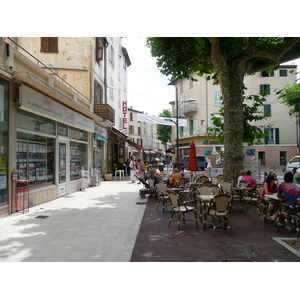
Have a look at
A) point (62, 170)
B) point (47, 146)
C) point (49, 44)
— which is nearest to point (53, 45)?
point (49, 44)

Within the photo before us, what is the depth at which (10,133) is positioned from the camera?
7312mm

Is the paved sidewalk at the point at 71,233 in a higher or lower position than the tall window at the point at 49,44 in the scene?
lower

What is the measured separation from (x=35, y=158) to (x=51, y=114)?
172 centimetres

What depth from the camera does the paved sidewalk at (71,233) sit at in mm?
4410

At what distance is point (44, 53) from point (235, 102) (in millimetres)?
11255

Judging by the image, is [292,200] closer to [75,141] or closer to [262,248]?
[262,248]

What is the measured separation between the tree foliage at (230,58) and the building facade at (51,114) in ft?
15.0

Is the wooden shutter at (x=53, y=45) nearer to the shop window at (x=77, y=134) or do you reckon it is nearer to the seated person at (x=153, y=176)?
the shop window at (x=77, y=134)

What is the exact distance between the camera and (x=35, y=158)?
30.2ft

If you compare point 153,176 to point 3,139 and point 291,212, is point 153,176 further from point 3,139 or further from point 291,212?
point 291,212

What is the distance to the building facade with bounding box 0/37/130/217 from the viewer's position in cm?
725

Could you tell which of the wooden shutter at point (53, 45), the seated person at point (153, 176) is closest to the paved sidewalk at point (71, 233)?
the seated person at point (153, 176)

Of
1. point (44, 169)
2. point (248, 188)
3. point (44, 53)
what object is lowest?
point (248, 188)
